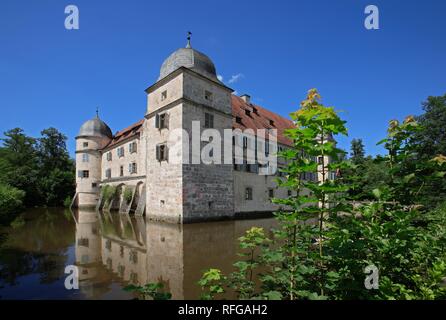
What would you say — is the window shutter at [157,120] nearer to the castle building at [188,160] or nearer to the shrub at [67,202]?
the castle building at [188,160]

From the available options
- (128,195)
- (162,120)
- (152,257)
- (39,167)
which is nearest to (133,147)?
(128,195)

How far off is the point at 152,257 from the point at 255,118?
19.5m

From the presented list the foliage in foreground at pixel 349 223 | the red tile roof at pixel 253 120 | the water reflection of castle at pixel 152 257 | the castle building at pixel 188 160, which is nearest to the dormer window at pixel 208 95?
the castle building at pixel 188 160

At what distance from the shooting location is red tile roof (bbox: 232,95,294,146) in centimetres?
2216

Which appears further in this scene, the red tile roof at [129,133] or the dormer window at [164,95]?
the red tile roof at [129,133]

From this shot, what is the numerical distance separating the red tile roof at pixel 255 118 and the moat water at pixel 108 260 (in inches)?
483

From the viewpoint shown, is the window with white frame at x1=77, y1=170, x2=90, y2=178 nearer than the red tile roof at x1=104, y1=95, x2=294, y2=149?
No

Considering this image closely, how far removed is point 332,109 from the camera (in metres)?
2.67

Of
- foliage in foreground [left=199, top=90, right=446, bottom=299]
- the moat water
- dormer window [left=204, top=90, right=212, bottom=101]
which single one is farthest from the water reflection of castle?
dormer window [left=204, top=90, right=212, bottom=101]

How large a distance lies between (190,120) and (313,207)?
1432 centimetres

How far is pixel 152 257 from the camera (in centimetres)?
777

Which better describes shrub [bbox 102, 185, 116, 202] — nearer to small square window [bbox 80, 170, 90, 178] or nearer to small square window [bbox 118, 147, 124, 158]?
small square window [bbox 118, 147, 124, 158]

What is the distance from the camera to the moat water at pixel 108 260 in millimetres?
5164
